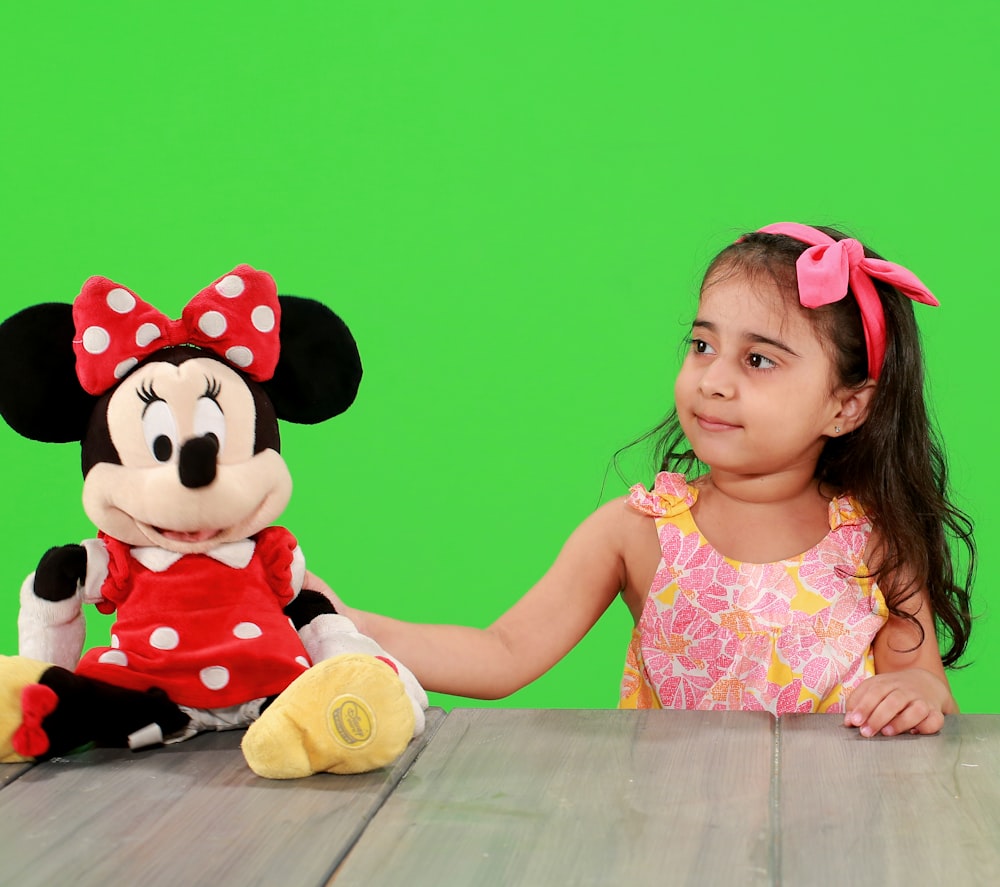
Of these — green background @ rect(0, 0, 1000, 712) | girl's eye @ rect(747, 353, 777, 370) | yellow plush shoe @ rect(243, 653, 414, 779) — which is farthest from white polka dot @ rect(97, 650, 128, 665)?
green background @ rect(0, 0, 1000, 712)

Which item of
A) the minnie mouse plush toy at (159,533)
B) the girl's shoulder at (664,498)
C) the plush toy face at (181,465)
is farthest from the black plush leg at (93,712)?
the girl's shoulder at (664,498)

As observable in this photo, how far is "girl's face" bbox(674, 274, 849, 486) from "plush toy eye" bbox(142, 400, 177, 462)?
0.58 m

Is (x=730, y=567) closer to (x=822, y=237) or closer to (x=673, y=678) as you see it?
(x=673, y=678)

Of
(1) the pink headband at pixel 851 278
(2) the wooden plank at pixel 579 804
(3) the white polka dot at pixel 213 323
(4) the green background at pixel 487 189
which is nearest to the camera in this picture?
(2) the wooden plank at pixel 579 804

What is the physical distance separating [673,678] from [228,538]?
60 cm

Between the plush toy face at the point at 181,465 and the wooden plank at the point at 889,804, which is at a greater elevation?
the plush toy face at the point at 181,465

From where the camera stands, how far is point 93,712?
971 mm

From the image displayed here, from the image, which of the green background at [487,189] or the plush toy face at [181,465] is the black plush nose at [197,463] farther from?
the green background at [487,189]

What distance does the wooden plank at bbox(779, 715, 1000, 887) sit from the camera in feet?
2.56

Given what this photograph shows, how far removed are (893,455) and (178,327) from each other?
0.78 m

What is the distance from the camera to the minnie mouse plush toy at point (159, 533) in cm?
97

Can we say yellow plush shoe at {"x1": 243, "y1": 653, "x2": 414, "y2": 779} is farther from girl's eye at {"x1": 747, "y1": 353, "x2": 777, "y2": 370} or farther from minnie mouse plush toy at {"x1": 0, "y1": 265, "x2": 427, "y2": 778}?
girl's eye at {"x1": 747, "y1": 353, "x2": 777, "y2": 370}

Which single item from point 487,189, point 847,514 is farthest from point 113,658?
point 487,189

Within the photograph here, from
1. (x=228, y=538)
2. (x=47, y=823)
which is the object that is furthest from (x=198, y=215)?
(x=47, y=823)
